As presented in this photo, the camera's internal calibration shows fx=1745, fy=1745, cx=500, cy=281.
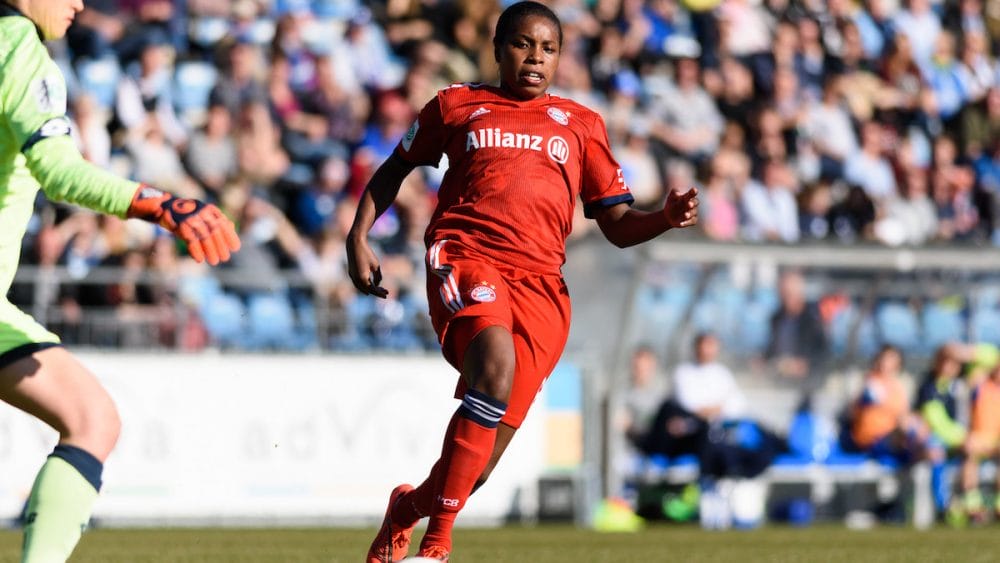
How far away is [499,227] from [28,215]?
1.99m

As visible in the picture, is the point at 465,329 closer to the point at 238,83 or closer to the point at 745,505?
the point at 745,505

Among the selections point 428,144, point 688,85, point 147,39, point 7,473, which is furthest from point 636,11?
point 428,144

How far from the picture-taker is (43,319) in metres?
13.3

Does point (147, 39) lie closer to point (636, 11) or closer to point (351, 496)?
point (351, 496)

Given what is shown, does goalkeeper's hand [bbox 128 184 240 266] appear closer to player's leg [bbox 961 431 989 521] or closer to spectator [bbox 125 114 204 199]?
spectator [bbox 125 114 204 199]

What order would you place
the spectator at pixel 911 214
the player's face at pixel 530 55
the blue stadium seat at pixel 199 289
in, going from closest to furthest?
the player's face at pixel 530 55
the blue stadium seat at pixel 199 289
the spectator at pixel 911 214

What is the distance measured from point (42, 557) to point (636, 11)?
51.4ft

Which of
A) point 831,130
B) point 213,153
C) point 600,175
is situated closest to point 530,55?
point 600,175

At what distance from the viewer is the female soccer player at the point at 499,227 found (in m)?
6.45

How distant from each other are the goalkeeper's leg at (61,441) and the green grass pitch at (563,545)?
413 cm

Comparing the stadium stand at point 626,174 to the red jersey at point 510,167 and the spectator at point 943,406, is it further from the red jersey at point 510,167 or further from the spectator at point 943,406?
the red jersey at point 510,167

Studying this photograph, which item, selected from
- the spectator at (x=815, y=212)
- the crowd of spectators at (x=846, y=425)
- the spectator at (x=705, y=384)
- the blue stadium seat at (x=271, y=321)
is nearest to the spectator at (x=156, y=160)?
the blue stadium seat at (x=271, y=321)

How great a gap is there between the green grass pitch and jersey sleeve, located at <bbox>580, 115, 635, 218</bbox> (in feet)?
9.63

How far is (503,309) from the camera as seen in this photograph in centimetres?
657
